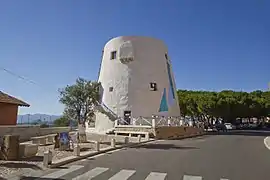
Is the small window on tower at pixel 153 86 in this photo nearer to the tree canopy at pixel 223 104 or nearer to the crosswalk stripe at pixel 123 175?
the tree canopy at pixel 223 104

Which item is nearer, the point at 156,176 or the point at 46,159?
the point at 156,176

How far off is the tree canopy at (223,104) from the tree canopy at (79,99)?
1447 inches

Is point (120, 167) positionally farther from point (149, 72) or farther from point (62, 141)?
point (149, 72)

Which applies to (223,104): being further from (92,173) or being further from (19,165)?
(92,173)

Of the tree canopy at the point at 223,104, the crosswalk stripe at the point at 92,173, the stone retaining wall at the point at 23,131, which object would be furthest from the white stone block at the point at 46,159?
the tree canopy at the point at 223,104

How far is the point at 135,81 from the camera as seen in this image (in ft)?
128

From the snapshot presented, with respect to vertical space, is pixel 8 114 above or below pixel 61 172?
above

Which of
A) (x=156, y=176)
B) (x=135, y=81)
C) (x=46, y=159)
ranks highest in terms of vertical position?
(x=135, y=81)

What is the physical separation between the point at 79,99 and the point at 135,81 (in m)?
15.9

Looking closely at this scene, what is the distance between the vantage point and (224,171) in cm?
987

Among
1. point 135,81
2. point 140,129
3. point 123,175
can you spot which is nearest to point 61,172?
point 123,175

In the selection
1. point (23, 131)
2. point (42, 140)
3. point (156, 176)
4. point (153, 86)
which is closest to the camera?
point (156, 176)

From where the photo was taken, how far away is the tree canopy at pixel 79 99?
941 inches

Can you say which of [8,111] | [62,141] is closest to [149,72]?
[8,111]
